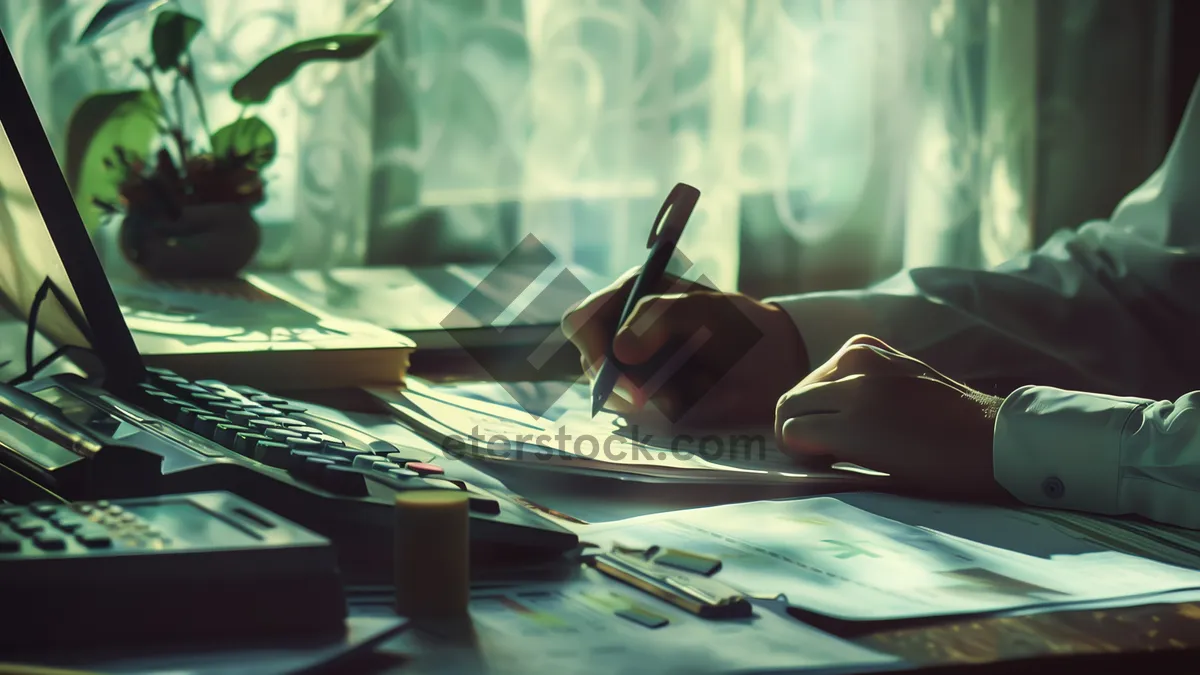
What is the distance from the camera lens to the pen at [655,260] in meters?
0.86

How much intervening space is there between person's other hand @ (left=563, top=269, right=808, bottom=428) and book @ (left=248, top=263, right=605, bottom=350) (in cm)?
17

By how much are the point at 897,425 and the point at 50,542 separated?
452 millimetres

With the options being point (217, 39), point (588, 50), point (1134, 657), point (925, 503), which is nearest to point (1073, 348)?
point (925, 503)

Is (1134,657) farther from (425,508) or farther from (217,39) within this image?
(217,39)

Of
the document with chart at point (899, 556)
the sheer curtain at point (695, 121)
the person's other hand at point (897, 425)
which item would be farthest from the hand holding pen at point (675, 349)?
the sheer curtain at point (695, 121)

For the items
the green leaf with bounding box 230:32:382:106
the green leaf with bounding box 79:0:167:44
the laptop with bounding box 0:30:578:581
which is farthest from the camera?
the green leaf with bounding box 230:32:382:106

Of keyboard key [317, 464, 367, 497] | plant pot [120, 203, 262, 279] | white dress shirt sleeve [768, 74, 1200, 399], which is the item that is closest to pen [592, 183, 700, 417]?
white dress shirt sleeve [768, 74, 1200, 399]

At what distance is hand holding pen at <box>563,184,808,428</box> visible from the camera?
86cm

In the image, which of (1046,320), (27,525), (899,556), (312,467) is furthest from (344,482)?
(1046,320)

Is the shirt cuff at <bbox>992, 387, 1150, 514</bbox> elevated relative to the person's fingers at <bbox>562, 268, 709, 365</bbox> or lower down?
lower down

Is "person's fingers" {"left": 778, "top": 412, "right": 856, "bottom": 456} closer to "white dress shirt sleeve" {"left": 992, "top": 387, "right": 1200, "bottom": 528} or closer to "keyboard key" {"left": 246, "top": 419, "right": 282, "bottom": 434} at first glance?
"white dress shirt sleeve" {"left": 992, "top": 387, "right": 1200, "bottom": 528}

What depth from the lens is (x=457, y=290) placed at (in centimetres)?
127

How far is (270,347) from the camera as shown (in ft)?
2.92

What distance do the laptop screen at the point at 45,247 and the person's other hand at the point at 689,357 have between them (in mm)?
332
